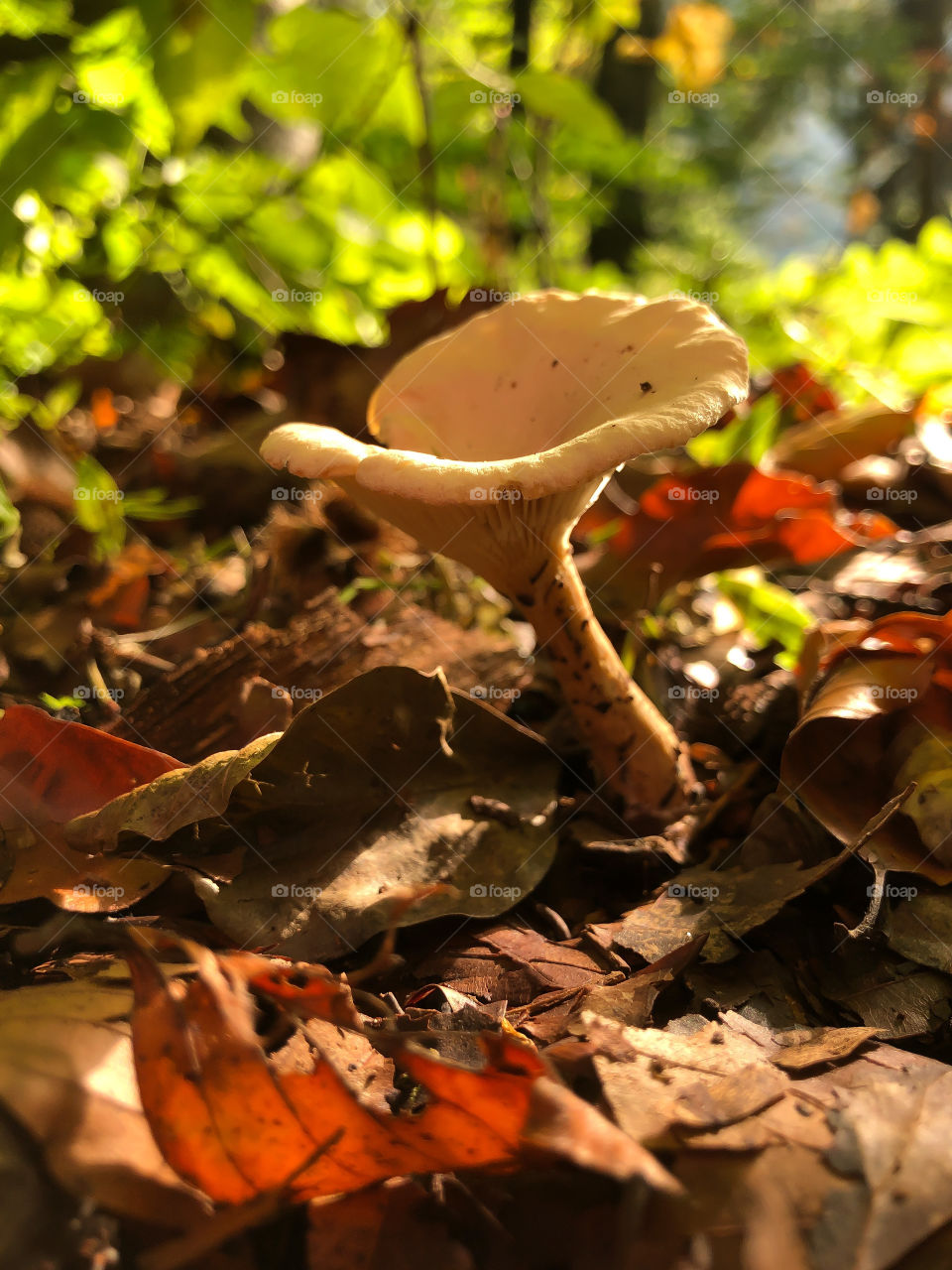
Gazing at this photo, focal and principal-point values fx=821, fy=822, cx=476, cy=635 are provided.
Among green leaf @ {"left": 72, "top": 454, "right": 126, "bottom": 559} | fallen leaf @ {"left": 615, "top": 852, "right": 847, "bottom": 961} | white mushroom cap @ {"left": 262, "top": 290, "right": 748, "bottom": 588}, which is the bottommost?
fallen leaf @ {"left": 615, "top": 852, "right": 847, "bottom": 961}

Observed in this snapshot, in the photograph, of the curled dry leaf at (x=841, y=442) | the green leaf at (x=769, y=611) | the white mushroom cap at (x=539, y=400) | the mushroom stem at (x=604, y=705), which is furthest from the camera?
the curled dry leaf at (x=841, y=442)

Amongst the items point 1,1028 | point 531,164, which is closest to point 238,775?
point 1,1028

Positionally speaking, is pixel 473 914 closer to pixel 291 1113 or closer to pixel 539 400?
pixel 291 1113

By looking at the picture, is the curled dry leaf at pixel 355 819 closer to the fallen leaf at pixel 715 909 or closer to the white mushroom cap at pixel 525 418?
the fallen leaf at pixel 715 909

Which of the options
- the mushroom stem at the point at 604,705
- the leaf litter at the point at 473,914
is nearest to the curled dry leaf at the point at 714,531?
the leaf litter at the point at 473,914

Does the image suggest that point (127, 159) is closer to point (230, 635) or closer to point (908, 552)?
point (230, 635)

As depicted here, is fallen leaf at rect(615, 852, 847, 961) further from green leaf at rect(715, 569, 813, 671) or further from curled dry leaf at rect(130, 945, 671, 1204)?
green leaf at rect(715, 569, 813, 671)

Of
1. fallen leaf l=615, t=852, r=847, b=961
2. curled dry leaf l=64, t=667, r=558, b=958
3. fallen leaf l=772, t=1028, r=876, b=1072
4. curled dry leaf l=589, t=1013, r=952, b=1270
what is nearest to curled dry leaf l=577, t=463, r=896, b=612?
curled dry leaf l=64, t=667, r=558, b=958
